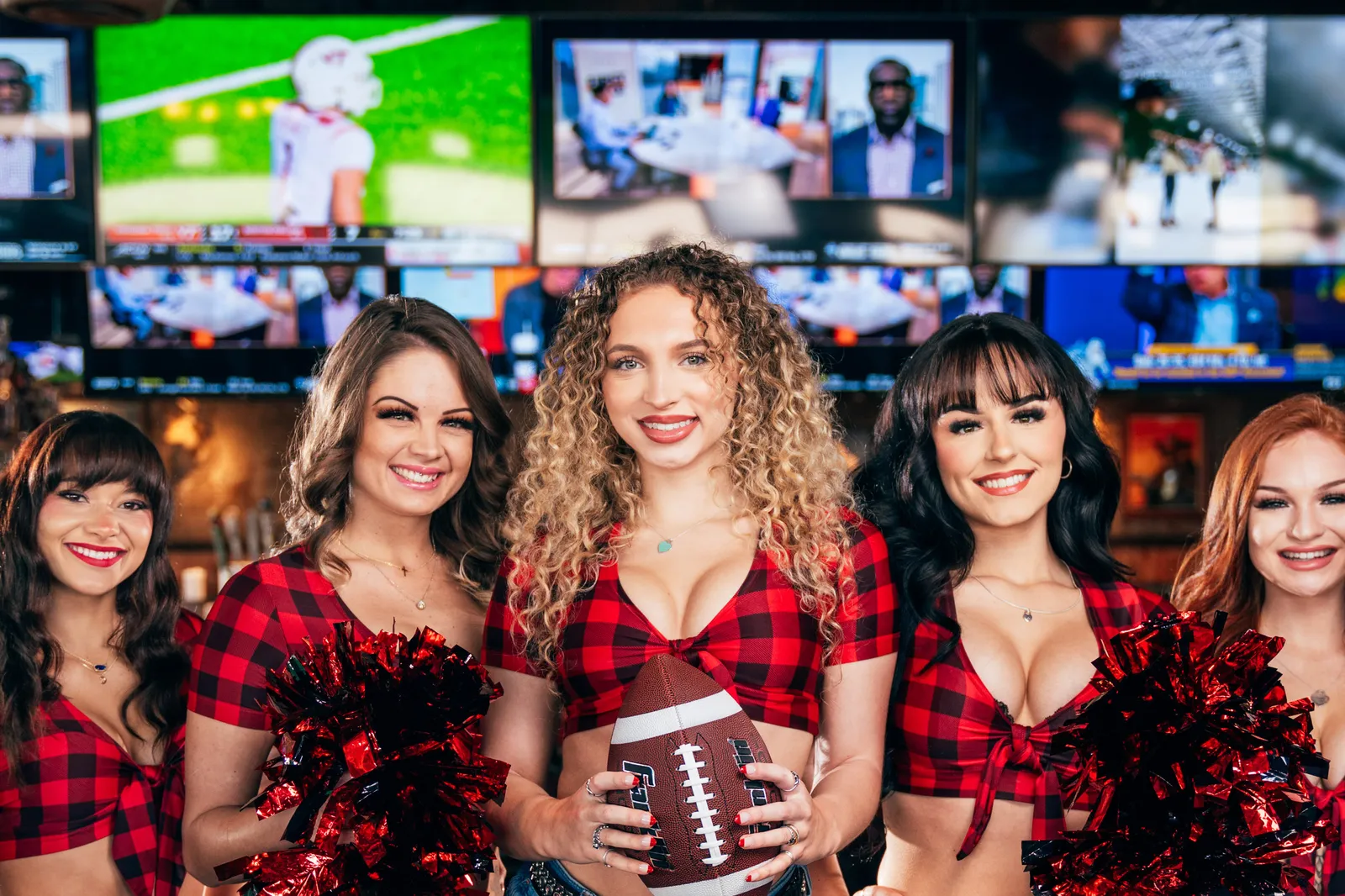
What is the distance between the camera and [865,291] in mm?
5016

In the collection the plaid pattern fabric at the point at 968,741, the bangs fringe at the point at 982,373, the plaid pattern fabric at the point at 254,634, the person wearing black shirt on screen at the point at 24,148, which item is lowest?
the plaid pattern fabric at the point at 968,741

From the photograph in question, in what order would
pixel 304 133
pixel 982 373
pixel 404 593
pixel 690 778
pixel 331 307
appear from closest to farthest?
pixel 690 778 < pixel 982 373 < pixel 404 593 < pixel 304 133 < pixel 331 307

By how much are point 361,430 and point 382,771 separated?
0.70 m

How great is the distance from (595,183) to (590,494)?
2.93 metres

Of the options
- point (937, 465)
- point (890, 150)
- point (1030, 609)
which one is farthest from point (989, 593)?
point (890, 150)

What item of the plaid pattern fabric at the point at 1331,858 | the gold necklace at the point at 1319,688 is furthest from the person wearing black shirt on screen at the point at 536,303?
the plaid pattern fabric at the point at 1331,858

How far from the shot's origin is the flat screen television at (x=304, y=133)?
485cm

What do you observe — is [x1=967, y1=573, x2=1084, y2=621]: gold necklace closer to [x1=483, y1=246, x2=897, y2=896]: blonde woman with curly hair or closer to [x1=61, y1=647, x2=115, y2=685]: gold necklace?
[x1=483, y1=246, x2=897, y2=896]: blonde woman with curly hair

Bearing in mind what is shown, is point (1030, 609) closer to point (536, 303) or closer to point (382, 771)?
point (382, 771)

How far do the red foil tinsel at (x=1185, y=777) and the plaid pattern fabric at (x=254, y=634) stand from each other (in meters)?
1.21

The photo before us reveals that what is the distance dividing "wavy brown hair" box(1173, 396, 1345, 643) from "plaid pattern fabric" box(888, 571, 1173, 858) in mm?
316

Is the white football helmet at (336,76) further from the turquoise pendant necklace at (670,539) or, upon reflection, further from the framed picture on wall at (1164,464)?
the framed picture on wall at (1164,464)

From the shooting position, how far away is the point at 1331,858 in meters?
2.16

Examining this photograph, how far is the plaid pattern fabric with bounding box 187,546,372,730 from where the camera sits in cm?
220
